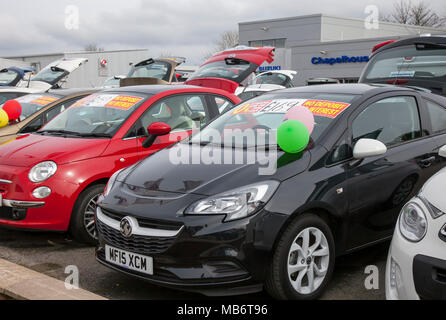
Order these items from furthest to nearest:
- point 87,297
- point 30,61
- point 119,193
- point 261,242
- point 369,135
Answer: point 30,61, point 369,135, point 119,193, point 87,297, point 261,242

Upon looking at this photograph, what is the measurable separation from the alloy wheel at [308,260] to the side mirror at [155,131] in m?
2.24

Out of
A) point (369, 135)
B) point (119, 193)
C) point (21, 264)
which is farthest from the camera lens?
point (21, 264)

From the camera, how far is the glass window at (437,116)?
4.81 m

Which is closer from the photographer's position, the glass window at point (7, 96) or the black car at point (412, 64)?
the black car at point (412, 64)

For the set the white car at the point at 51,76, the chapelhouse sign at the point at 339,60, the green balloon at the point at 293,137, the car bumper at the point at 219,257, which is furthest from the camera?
the chapelhouse sign at the point at 339,60

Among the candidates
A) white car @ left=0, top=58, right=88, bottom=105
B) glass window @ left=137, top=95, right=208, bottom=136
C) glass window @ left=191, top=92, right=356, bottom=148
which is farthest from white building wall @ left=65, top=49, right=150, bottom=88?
glass window @ left=191, top=92, right=356, bottom=148

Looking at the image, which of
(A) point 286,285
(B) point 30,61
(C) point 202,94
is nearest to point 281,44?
(B) point 30,61

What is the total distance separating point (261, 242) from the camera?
335cm

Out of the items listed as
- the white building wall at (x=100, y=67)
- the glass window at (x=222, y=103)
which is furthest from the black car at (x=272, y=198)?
the white building wall at (x=100, y=67)

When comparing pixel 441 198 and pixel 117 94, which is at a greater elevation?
pixel 117 94

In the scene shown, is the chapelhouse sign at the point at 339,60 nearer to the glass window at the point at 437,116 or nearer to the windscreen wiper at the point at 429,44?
the windscreen wiper at the point at 429,44
